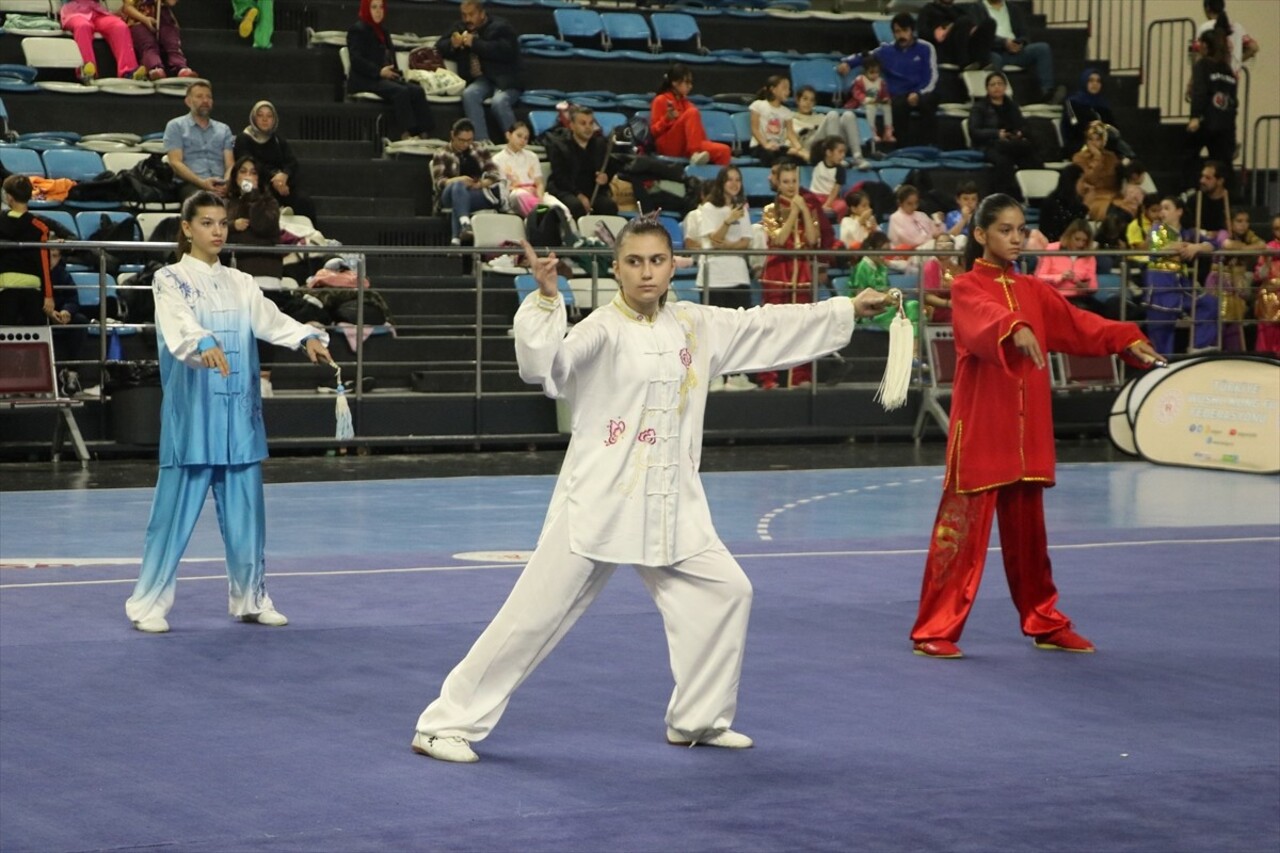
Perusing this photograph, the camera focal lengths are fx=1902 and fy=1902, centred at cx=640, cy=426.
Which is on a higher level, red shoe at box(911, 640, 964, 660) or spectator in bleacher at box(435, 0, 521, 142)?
spectator in bleacher at box(435, 0, 521, 142)

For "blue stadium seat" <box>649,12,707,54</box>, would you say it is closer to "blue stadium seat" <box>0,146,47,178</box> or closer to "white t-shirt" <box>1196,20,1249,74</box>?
"white t-shirt" <box>1196,20,1249,74</box>

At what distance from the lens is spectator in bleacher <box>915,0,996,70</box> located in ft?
71.7

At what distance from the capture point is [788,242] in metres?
16.6

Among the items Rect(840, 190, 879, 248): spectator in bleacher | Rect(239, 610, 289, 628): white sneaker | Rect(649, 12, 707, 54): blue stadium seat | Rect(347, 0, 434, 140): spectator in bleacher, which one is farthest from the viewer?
Rect(649, 12, 707, 54): blue stadium seat

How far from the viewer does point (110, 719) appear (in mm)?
6488

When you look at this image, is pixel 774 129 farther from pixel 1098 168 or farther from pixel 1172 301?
pixel 1172 301

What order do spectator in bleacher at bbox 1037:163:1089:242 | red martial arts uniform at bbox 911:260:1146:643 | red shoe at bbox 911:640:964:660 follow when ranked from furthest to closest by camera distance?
1. spectator in bleacher at bbox 1037:163:1089:242
2. red martial arts uniform at bbox 911:260:1146:643
3. red shoe at bbox 911:640:964:660

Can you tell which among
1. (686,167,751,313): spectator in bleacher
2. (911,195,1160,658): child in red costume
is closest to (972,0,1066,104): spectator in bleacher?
(686,167,751,313): spectator in bleacher

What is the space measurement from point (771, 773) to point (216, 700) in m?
2.14

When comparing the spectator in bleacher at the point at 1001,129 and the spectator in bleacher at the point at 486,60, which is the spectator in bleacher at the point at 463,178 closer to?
the spectator in bleacher at the point at 486,60

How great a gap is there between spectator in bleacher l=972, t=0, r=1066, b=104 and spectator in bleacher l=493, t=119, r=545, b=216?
7.41 m

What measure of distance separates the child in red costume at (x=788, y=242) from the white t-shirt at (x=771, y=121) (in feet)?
8.36

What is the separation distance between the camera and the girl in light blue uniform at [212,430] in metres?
8.20

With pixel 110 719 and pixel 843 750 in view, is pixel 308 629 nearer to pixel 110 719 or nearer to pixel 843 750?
pixel 110 719
